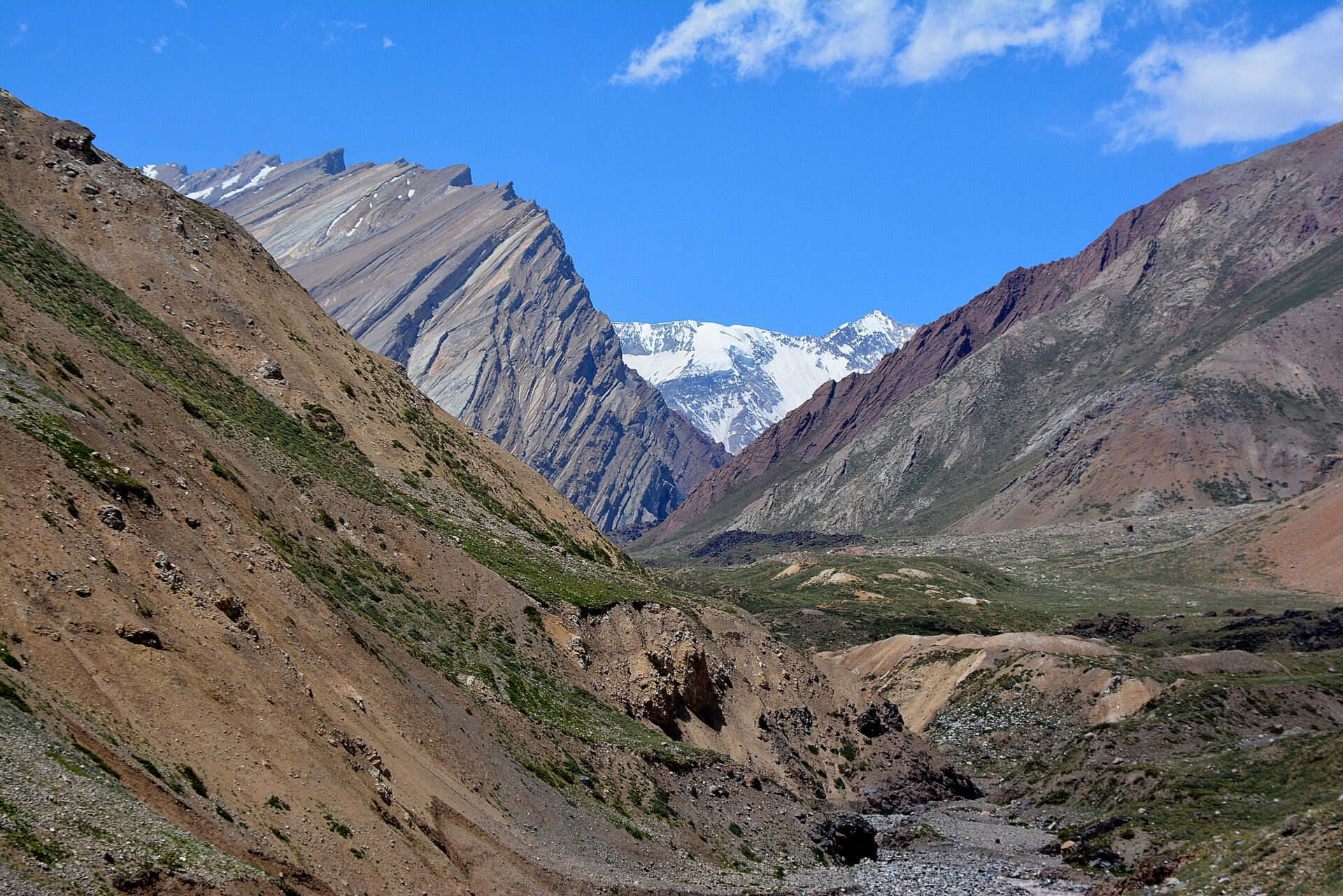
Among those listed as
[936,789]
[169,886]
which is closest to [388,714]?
[169,886]

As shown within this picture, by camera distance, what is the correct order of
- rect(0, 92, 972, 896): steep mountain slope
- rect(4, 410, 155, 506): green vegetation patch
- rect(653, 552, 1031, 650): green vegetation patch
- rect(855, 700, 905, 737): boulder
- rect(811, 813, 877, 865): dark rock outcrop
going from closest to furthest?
rect(0, 92, 972, 896): steep mountain slope → rect(4, 410, 155, 506): green vegetation patch → rect(811, 813, 877, 865): dark rock outcrop → rect(855, 700, 905, 737): boulder → rect(653, 552, 1031, 650): green vegetation patch

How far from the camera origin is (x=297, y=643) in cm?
2839

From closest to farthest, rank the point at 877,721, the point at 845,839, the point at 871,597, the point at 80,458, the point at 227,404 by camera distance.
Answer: the point at 80,458 < the point at 845,839 < the point at 227,404 < the point at 877,721 < the point at 871,597


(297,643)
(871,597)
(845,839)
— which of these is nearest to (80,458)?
(297,643)

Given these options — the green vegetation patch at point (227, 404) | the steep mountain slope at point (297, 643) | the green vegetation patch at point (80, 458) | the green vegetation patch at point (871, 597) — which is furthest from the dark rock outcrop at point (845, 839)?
the green vegetation patch at point (871, 597)

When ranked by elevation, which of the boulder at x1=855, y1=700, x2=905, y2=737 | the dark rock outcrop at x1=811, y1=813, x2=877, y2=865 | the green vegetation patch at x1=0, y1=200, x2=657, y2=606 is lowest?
the dark rock outcrop at x1=811, y1=813, x2=877, y2=865

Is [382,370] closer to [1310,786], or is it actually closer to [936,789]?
[936,789]

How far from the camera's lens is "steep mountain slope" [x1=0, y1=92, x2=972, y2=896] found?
20.3 m

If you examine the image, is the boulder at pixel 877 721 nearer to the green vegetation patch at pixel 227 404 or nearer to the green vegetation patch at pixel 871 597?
the green vegetation patch at pixel 227 404

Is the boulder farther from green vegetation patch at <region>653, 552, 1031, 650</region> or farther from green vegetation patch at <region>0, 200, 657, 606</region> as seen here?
green vegetation patch at <region>653, 552, 1031, 650</region>

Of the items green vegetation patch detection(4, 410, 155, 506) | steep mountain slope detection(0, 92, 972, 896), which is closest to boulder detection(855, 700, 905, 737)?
steep mountain slope detection(0, 92, 972, 896)

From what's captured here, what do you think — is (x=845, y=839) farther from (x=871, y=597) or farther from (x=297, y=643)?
(x=871, y=597)

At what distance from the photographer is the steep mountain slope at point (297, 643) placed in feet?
66.7

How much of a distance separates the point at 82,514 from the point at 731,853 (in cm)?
2491
